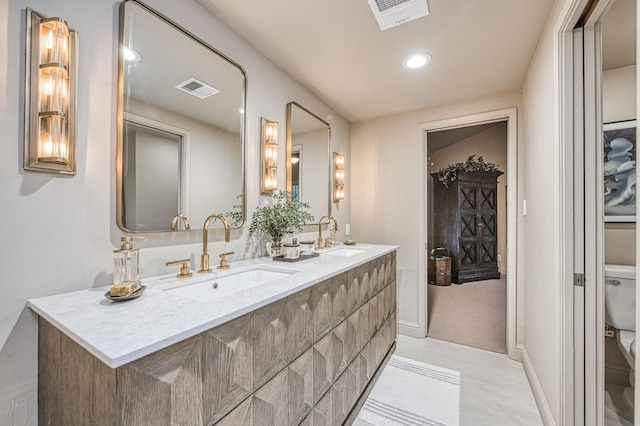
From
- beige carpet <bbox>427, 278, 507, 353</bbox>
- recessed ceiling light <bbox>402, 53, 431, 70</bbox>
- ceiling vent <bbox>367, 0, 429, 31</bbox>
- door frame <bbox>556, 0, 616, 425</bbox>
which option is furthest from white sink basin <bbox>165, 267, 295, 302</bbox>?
beige carpet <bbox>427, 278, 507, 353</bbox>

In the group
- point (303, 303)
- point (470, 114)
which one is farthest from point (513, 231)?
point (303, 303)

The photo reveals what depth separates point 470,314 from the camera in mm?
3533

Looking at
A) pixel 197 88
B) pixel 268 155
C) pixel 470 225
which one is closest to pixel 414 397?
pixel 268 155

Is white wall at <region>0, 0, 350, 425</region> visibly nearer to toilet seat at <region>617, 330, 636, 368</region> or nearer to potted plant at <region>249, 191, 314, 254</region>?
potted plant at <region>249, 191, 314, 254</region>

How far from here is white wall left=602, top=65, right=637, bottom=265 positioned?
159 cm

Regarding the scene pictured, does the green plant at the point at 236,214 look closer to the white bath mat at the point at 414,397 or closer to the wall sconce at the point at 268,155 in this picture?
the wall sconce at the point at 268,155

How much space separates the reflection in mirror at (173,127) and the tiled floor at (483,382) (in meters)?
1.70

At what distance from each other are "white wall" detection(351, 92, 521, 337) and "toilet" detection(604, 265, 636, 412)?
5.06 ft

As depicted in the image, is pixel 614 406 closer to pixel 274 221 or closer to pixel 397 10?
pixel 274 221

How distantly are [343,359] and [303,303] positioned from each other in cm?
61

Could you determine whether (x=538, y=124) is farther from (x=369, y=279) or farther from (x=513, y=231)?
(x=369, y=279)

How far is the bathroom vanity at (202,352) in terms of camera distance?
2.17ft

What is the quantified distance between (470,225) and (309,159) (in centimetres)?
392

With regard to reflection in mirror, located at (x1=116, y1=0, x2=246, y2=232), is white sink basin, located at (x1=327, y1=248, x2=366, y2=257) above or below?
below
